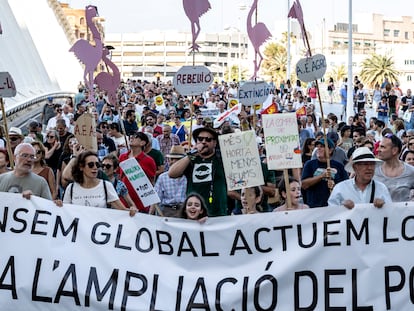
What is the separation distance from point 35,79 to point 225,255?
130ft

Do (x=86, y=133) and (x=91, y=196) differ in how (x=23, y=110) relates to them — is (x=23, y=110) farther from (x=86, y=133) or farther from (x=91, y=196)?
(x=91, y=196)

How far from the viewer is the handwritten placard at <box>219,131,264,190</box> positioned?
849cm

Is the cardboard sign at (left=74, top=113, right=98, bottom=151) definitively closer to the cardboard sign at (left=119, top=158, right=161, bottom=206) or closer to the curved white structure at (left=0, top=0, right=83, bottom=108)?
the cardboard sign at (left=119, top=158, right=161, bottom=206)

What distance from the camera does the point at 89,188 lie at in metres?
8.54

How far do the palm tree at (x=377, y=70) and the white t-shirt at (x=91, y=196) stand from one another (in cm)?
7980

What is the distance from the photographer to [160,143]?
17.3 meters

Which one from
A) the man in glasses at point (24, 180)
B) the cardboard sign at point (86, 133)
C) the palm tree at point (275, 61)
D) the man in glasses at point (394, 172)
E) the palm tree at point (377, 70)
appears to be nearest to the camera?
the man in glasses at point (24, 180)

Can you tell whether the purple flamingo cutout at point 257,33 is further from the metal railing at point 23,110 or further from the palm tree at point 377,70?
the palm tree at point 377,70

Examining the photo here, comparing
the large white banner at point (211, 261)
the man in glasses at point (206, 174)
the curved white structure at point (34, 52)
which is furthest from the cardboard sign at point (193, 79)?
the curved white structure at point (34, 52)

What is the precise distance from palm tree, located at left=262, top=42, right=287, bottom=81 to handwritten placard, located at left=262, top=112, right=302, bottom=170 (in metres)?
95.8

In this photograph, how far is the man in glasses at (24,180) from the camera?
8586 mm

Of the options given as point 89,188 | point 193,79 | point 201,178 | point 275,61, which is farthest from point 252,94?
point 275,61

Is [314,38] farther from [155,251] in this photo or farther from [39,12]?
[155,251]

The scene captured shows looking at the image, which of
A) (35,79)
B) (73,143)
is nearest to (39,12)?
(35,79)
